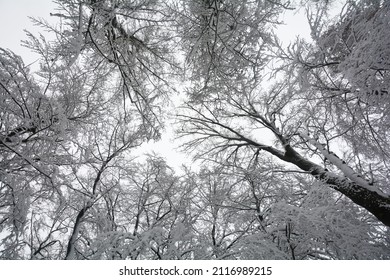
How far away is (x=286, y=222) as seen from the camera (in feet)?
9.11

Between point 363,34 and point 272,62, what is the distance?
107 centimetres

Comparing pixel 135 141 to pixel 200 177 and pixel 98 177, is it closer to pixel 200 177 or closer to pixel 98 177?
pixel 98 177

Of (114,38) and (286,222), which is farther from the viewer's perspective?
(114,38)

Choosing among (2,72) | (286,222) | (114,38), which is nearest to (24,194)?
(2,72)

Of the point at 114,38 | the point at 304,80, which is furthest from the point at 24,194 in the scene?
the point at 304,80

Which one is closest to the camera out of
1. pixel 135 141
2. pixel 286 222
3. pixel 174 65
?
pixel 286 222

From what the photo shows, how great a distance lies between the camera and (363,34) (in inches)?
98.5

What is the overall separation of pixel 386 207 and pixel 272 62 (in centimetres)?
256

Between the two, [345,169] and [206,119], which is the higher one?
[206,119]

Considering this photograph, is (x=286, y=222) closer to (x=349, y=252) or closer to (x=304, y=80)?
(x=349, y=252)

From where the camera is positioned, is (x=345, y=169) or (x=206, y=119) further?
(x=206, y=119)

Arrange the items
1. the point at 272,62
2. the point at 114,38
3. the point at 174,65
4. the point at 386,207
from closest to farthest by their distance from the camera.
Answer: the point at 386,207 < the point at 272,62 < the point at 114,38 < the point at 174,65
